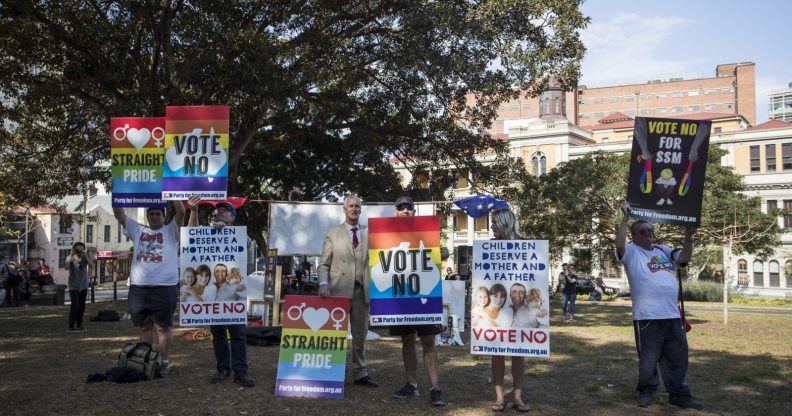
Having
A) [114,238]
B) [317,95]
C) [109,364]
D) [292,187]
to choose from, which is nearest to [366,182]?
[292,187]

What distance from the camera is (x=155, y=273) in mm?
7844

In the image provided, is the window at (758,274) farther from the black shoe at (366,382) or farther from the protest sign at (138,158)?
the protest sign at (138,158)

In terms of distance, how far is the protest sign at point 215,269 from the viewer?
773 cm

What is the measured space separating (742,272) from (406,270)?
213 ft

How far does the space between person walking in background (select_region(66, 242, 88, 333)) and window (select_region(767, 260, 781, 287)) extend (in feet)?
204

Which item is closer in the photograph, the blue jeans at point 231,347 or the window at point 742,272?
the blue jeans at point 231,347

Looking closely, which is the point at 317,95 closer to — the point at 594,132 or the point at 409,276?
the point at 409,276

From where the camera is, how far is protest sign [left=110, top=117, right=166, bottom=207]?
8273mm

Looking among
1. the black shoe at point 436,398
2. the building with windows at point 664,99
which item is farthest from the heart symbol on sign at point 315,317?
the building with windows at point 664,99

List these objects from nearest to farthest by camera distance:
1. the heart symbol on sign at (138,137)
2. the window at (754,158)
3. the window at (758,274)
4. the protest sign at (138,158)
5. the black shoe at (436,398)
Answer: the black shoe at (436,398) → the protest sign at (138,158) → the heart symbol on sign at (138,137) → the window at (758,274) → the window at (754,158)

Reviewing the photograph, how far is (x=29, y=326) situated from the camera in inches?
625

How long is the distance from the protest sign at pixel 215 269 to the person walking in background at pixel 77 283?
26.4 feet

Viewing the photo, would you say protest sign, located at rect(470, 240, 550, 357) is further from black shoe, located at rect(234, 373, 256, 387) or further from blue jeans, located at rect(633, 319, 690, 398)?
black shoe, located at rect(234, 373, 256, 387)

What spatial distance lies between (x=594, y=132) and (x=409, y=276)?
83.9m
